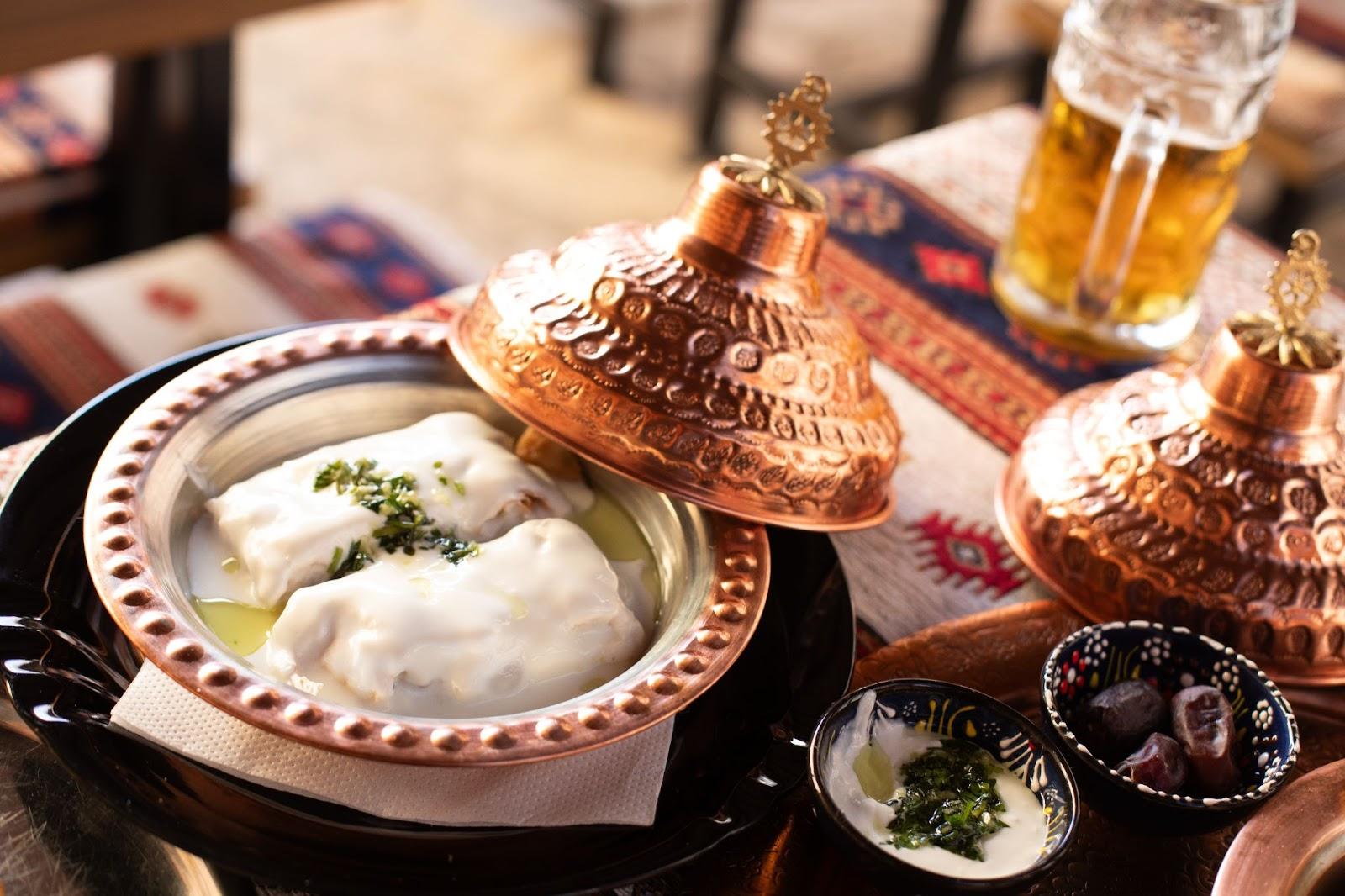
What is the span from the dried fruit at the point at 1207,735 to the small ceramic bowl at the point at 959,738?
88 millimetres

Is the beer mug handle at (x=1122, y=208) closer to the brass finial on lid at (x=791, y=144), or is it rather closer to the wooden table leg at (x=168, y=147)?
the brass finial on lid at (x=791, y=144)

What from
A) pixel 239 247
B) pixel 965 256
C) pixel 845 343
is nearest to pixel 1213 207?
pixel 965 256

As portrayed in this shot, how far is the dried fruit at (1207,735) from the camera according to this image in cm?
71

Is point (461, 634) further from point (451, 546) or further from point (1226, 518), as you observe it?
point (1226, 518)

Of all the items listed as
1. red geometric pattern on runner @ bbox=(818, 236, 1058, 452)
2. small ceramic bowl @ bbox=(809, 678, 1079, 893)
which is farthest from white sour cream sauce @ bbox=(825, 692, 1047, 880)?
red geometric pattern on runner @ bbox=(818, 236, 1058, 452)

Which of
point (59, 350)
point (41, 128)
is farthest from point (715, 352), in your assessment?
point (41, 128)

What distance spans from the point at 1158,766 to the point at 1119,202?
52cm

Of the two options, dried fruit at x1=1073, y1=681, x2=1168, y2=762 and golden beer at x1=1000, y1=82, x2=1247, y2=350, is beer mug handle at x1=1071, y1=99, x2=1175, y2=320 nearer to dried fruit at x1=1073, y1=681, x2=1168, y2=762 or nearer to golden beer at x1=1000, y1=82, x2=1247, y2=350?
golden beer at x1=1000, y1=82, x2=1247, y2=350

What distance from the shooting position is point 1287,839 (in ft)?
2.23

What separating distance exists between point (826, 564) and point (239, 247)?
1159 mm

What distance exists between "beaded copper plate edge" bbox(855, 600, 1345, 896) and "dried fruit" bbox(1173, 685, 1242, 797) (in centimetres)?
3

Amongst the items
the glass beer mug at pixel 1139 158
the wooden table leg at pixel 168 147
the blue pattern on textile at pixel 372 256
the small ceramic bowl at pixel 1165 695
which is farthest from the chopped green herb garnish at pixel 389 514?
the wooden table leg at pixel 168 147

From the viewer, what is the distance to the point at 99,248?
206 cm

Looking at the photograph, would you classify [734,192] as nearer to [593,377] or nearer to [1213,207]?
[593,377]
